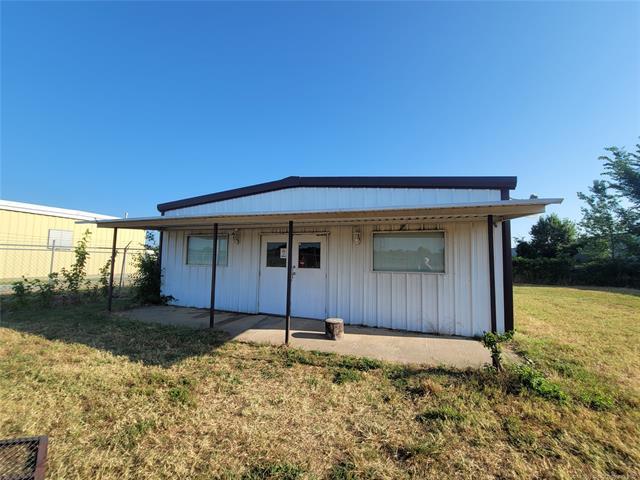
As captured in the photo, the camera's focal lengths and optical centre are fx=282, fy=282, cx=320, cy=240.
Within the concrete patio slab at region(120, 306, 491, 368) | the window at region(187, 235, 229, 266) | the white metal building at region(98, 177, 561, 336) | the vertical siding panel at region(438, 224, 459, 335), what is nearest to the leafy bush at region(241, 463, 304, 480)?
the concrete patio slab at region(120, 306, 491, 368)

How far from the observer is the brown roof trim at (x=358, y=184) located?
5375mm

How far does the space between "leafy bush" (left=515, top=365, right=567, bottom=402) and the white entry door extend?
3876mm

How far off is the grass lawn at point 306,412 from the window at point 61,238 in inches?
452

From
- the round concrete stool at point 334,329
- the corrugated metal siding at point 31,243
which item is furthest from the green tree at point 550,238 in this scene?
the corrugated metal siding at point 31,243

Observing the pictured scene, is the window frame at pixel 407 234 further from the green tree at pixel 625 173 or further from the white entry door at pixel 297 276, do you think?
the green tree at pixel 625 173

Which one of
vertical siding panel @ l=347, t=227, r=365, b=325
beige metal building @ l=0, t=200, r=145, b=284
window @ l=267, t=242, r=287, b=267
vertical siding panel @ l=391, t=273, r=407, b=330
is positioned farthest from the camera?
beige metal building @ l=0, t=200, r=145, b=284

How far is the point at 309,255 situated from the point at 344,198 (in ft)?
5.13

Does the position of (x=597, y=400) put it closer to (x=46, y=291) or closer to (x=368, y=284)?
(x=368, y=284)

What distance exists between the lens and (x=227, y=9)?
665 cm

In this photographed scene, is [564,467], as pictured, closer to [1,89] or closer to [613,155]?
[1,89]

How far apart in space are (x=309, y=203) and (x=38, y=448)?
562 centimetres

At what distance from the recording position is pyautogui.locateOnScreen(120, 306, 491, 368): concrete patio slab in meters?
4.23

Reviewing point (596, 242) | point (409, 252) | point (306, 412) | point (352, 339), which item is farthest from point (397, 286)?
point (596, 242)

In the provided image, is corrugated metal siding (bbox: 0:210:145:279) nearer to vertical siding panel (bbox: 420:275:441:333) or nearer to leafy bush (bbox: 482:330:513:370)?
vertical siding panel (bbox: 420:275:441:333)
